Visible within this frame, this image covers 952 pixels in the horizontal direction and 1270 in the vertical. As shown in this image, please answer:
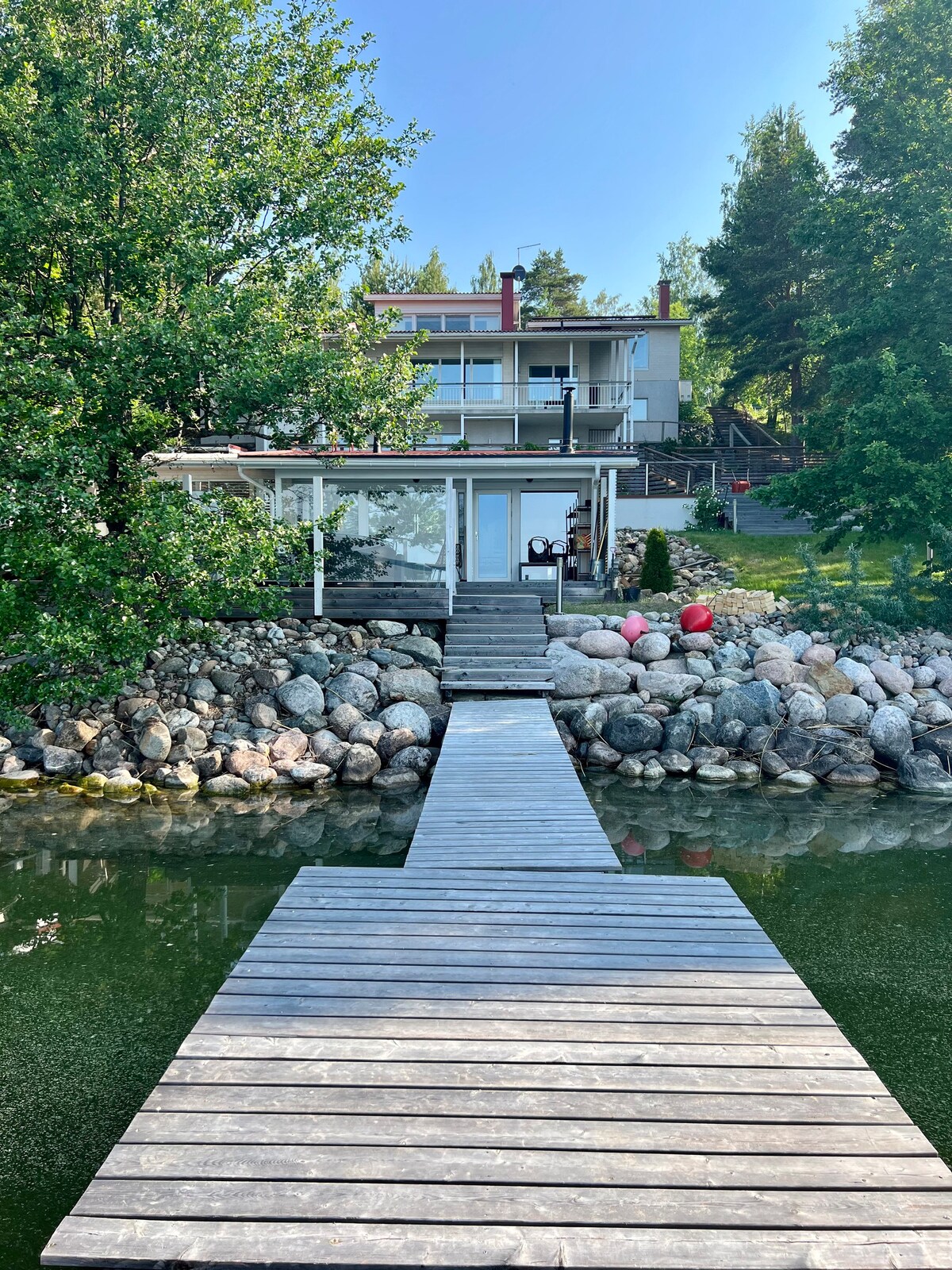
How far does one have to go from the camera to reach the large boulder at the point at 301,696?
12.2 meters

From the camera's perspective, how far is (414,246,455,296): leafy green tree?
48156 mm

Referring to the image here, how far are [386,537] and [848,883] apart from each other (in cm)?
1009

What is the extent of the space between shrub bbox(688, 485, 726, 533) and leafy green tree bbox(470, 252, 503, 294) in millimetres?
31662

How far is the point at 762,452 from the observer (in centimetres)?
2930

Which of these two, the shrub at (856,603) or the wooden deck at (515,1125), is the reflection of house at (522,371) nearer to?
the shrub at (856,603)

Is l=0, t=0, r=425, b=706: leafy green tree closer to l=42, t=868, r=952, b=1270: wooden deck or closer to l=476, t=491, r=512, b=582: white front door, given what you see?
l=476, t=491, r=512, b=582: white front door

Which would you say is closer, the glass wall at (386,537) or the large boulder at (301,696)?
the large boulder at (301,696)

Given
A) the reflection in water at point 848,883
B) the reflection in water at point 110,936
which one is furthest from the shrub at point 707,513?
the reflection in water at point 110,936

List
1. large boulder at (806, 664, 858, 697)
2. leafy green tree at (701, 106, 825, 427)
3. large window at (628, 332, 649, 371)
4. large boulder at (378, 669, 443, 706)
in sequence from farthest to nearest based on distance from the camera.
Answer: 1. leafy green tree at (701, 106, 825, 427)
2. large window at (628, 332, 649, 371)
3. large boulder at (378, 669, 443, 706)
4. large boulder at (806, 664, 858, 697)

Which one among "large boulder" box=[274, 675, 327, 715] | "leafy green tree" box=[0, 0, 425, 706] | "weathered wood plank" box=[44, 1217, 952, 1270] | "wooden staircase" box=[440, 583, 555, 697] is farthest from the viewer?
"wooden staircase" box=[440, 583, 555, 697]

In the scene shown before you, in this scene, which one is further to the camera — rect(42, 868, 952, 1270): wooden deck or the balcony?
the balcony

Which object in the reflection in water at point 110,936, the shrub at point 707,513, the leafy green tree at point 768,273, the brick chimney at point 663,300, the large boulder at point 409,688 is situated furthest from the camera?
the leafy green tree at point 768,273

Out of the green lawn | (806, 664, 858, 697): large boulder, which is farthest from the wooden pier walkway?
the green lawn

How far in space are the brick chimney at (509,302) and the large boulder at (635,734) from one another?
20.9 m
